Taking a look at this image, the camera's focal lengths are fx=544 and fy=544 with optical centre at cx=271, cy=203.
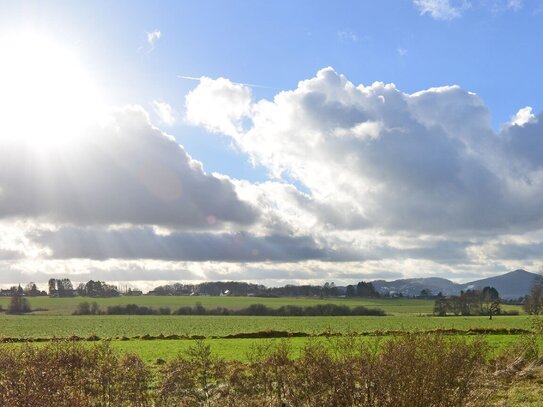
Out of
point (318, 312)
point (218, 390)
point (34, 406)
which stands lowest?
point (318, 312)

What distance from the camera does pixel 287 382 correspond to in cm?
1272

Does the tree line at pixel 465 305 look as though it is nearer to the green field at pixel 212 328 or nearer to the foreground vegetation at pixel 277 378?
the green field at pixel 212 328

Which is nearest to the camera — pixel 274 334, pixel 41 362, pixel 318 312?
pixel 41 362

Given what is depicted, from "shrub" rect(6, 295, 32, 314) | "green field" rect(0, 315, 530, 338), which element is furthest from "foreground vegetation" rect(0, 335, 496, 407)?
"shrub" rect(6, 295, 32, 314)

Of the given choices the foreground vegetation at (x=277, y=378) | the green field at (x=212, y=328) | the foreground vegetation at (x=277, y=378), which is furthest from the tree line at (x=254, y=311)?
the foreground vegetation at (x=277, y=378)

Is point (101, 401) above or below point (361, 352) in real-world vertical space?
below

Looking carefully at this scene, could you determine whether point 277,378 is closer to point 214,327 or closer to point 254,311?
point 214,327

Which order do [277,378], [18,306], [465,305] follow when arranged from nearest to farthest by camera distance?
[277,378] < [465,305] < [18,306]

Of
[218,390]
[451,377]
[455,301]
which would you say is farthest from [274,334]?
[455,301]

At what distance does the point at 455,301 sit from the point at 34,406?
117334mm

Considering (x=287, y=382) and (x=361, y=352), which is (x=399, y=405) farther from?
(x=287, y=382)

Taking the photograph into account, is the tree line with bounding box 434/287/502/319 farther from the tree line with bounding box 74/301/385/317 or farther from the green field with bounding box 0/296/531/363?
the green field with bounding box 0/296/531/363

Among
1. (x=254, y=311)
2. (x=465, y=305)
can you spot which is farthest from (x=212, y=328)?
(x=465, y=305)

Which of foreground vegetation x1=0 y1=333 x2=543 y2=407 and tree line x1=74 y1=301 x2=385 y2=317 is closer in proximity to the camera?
foreground vegetation x1=0 y1=333 x2=543 y2=407
